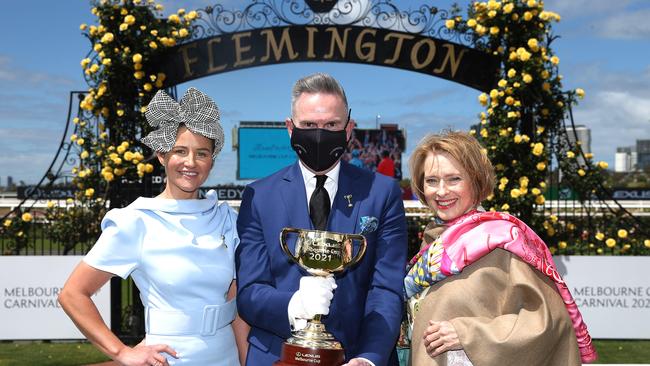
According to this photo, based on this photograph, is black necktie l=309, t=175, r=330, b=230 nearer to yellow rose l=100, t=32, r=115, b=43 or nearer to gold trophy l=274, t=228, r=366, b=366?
gold trophy l=274, t=228, r=366, b=366

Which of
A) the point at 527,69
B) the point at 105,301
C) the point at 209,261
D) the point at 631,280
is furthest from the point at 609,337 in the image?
the point at 209,261

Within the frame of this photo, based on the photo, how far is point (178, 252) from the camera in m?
2.66

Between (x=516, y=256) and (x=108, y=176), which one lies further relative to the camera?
(x=108, y=176)

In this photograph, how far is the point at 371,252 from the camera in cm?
262

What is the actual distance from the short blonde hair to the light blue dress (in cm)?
96

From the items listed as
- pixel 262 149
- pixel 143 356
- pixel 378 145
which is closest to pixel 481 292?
pixel 143 356

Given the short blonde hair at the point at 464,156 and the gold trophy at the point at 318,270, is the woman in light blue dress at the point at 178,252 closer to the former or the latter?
the gold trophy at the point at 318,270

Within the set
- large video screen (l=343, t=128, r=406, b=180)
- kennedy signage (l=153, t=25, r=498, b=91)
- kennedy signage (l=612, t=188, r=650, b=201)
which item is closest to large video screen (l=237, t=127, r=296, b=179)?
large video screen (l=343, t=128, r=406, b=180)

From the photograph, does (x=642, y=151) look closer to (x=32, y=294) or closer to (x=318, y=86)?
(x=32, y=294)

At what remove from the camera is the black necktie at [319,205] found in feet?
8.70

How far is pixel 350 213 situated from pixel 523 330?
2.71 ft

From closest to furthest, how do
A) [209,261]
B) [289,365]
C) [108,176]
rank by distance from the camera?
[289,365] < [209,261] < [108,176]

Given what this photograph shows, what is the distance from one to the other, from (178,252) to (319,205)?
2.06 feet

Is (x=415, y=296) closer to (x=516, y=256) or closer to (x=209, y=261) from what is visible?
(x=516, y=256)
